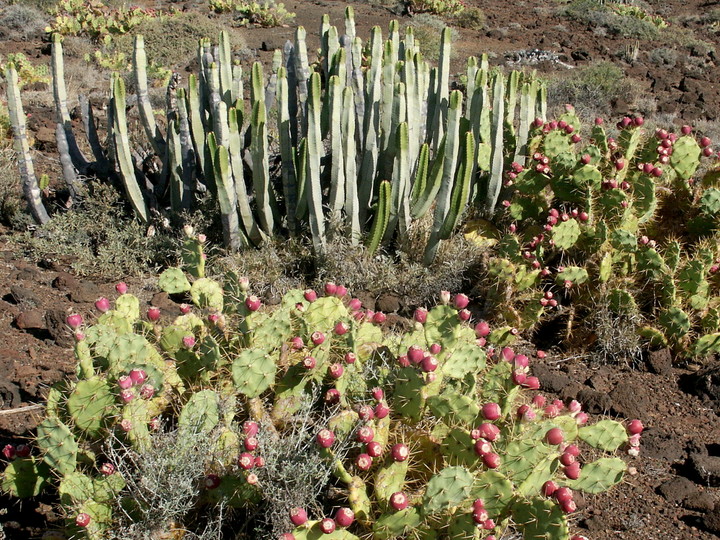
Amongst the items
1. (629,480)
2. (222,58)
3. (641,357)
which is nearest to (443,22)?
(222,58)

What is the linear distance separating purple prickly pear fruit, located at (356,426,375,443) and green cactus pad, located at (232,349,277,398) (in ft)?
1.59

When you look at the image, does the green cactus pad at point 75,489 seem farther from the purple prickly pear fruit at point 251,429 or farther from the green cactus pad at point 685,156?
the green cactus pad at point 685,156

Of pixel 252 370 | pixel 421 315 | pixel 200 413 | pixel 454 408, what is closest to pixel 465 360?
pixel 421 315

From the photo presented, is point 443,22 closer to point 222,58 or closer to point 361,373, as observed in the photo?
point 222,58

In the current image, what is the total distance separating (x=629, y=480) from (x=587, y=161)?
2.41 metres

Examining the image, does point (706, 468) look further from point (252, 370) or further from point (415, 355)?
point (252, 370)

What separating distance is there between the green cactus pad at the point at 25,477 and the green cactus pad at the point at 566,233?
3.38 metres

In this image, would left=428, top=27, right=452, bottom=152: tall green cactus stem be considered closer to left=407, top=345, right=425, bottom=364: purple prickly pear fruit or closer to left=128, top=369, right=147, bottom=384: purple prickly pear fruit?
left=407, top=345, right=425, bottom=364: purple prickly pear fruit

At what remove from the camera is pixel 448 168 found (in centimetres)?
508

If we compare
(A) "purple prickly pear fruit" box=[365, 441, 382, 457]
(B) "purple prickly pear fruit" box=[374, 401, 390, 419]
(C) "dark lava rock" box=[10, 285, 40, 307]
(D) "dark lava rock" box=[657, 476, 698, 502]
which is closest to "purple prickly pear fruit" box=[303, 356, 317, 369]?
(B) "purple prickly pear fruit" box=[374, 401, 390, 419]

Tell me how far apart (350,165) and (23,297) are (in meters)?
2.42

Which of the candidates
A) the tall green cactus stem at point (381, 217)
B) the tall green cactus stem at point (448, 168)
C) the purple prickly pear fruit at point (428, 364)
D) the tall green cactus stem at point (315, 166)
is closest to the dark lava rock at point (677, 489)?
the purple prickly pear fruit at point (428, 364)

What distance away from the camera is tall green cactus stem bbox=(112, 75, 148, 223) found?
5387 mm

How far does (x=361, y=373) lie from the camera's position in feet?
10.3
